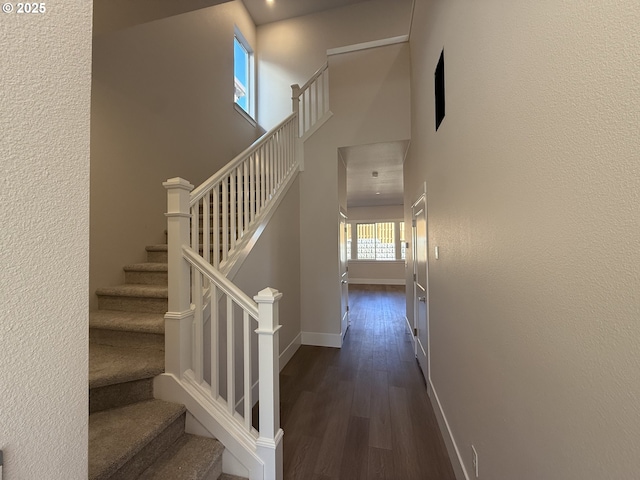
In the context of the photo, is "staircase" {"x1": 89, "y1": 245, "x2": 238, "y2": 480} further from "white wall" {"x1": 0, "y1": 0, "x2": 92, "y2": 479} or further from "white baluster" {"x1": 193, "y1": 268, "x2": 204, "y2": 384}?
"white wall" {"x1": 0, "y1": 0, "x2": 92, "y2": 479}

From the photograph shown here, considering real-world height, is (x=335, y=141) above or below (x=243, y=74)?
below

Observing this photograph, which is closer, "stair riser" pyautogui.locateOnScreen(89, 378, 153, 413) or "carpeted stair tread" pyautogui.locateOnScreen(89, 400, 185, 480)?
"carpeted stair tread" pyautogui.locateOnScreen(89, 400, 185, 480)

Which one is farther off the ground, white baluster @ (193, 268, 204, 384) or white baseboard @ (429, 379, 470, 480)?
white baluster @ (193, 268, 204, 384)

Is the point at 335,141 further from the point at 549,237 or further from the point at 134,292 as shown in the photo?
the point at 549,237

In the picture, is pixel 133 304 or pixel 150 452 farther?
pixel 133 304

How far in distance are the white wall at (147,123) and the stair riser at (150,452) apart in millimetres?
1421

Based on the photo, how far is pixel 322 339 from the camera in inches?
142

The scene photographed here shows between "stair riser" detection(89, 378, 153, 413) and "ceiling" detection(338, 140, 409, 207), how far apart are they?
3.36 metres

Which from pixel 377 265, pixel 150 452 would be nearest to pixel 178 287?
pixel 150 452

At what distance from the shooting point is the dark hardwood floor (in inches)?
66.2

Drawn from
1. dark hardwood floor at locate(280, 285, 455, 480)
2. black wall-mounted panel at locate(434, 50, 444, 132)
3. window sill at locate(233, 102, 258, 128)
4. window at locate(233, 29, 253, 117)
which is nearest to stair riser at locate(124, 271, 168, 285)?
dark hardwood floor at locate(280, 285, 455, 480)

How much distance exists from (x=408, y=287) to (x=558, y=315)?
3.54 metres

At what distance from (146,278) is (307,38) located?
5.39m

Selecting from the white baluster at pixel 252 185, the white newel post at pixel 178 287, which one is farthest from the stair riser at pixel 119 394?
the white baluster at pixel 252 185
